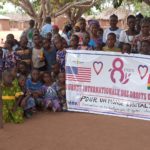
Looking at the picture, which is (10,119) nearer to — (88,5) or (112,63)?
(112,63)

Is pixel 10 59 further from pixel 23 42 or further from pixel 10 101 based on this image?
pixel 10 101

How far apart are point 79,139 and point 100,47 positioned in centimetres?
215

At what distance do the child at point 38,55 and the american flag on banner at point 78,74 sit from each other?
0.86 meters

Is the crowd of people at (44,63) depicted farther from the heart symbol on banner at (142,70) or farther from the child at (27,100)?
the heart symbol on banner at (142,70)

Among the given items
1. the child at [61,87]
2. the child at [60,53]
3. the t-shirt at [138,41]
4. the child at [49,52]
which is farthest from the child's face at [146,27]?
the child at [49,52]

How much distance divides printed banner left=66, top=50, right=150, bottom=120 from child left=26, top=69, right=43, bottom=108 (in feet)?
1.75

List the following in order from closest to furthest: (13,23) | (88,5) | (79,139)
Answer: (79,139)
(88,5)
(13,23)

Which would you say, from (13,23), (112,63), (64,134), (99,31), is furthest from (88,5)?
(13,23)

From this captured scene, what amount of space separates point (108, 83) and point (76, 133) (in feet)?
4.09

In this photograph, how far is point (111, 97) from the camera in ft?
20.7

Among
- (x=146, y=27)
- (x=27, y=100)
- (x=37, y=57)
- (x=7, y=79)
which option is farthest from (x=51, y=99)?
(x=146, y=27)

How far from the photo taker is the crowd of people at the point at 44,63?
620cm

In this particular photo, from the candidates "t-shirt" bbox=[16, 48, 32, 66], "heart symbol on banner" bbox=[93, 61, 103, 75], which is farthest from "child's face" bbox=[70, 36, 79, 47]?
"t-shirt" bbox=[16, 48, 32, 66]

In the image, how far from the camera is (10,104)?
6.16 m
